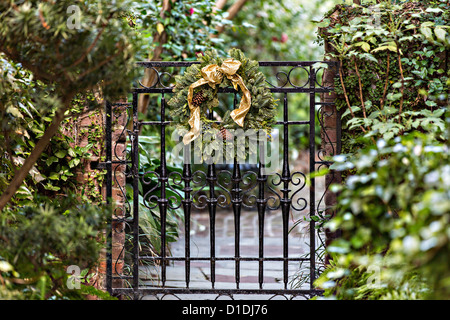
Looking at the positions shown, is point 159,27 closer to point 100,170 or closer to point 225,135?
point 100,170

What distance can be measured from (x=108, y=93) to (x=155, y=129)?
2.75m

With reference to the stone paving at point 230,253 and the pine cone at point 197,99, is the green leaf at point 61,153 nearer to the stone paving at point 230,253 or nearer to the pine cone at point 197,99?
the pine cone at point 197,99

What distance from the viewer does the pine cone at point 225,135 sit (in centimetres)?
264

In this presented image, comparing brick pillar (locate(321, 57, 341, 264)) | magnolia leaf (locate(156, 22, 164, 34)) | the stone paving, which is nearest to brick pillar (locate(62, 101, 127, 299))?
the stone paving

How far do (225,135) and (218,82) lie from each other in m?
0.32

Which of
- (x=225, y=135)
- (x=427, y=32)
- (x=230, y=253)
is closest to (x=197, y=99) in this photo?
(x=225, y=135)

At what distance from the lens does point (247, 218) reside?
6.15 meters

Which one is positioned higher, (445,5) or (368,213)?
(445,5)

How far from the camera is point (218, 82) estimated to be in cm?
267

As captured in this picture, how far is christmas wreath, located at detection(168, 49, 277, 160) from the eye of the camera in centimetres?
263
